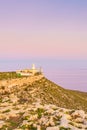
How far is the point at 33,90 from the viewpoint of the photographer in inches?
3287

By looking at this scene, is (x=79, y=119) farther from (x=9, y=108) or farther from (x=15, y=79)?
(x=15, y=79)

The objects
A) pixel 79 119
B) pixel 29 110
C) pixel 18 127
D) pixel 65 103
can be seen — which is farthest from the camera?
pixel 65 103

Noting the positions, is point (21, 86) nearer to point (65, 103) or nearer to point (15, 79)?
point (15, 79)

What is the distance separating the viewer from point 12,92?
261ft

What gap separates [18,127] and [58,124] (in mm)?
4104

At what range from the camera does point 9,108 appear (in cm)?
4206

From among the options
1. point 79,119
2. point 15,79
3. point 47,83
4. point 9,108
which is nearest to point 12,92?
point 15,79

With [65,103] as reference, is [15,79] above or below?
above

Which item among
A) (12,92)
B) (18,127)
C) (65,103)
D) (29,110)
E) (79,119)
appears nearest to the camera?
(18,127)

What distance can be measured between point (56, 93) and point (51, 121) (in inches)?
2128

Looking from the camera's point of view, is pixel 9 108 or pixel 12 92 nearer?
pixel 9 108

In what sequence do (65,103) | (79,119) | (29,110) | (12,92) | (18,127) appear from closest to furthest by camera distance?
(18,127) < (79,119) < (29,110) < (12,92) < (65,103)

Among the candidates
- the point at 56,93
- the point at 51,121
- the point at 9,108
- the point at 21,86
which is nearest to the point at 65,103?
the point at 56,93

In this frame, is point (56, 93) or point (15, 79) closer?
point (15, 79)
